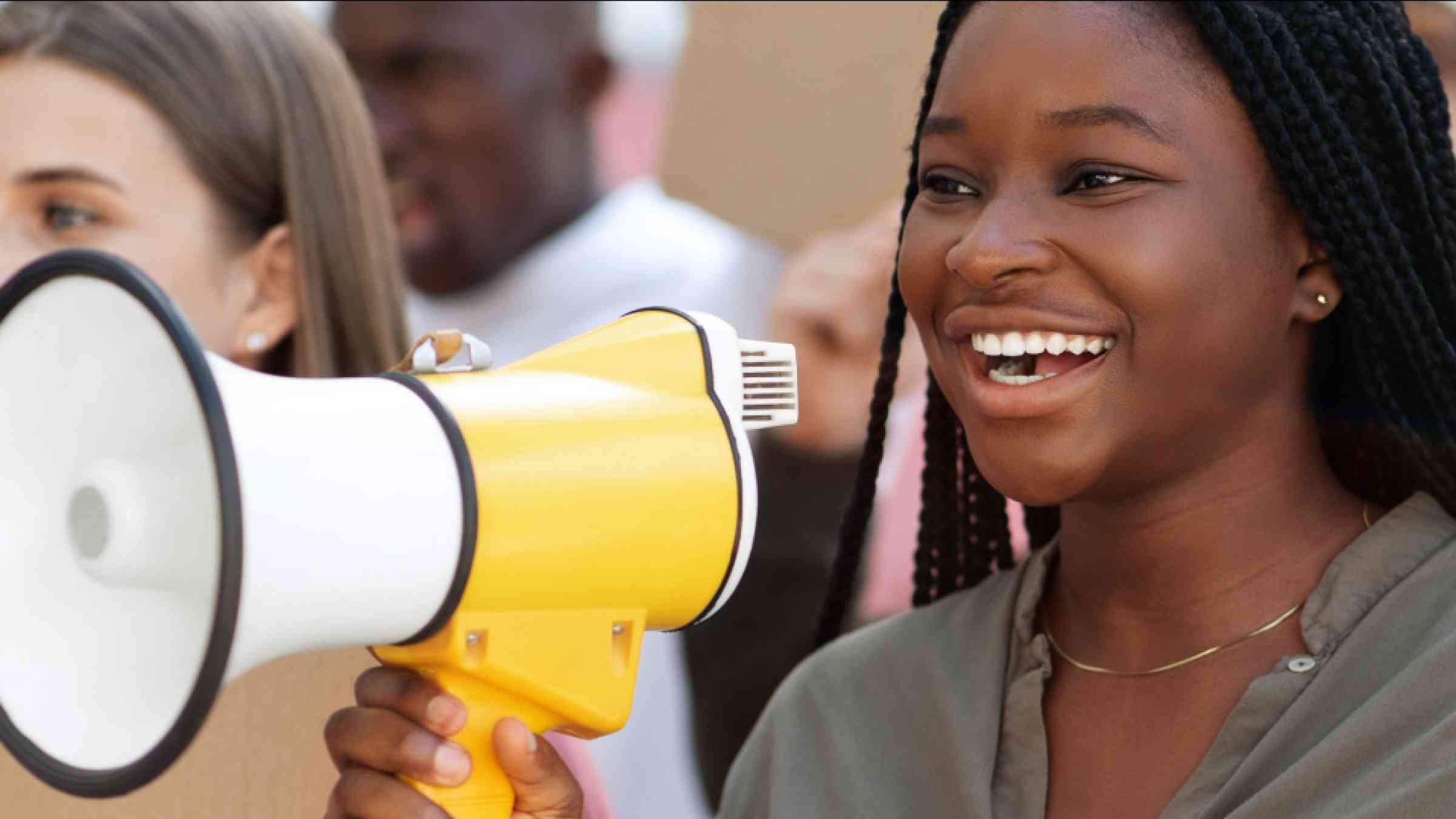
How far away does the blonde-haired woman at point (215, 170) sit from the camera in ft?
6.76

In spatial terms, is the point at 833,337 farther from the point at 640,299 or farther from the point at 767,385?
the point at 767,385

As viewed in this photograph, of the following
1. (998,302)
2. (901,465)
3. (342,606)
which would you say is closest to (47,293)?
(342,606)

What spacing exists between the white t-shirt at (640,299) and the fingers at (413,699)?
1.37 meters

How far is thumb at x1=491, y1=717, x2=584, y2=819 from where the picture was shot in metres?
1.25

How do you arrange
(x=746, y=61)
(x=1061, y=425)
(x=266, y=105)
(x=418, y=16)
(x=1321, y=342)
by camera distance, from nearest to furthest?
(x=1061, y=425)
(x=1321, y=342)
(x=266, y=105)
(x=746, y=61)
(x=418, y=16)

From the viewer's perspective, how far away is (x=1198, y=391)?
1.51m

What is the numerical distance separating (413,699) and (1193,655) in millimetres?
763

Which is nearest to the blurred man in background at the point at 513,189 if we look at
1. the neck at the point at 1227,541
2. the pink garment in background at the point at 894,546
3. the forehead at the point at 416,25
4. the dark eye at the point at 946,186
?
the forehead at the point at 416,25

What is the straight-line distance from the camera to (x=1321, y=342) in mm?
1638

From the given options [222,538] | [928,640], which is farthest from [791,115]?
[222,538]

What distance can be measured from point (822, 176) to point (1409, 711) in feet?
4.64

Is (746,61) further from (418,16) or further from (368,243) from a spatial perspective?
(418,16)

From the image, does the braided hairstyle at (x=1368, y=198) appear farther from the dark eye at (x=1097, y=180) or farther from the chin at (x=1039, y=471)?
the chin at (x=1039, y=471)

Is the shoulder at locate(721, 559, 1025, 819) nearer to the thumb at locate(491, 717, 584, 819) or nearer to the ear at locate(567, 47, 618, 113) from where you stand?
the thumb at locate(491, 717, 584, 819)
